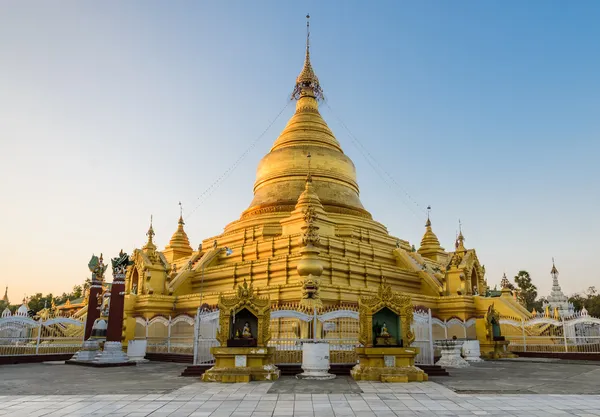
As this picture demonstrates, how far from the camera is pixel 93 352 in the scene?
1975 centimetres

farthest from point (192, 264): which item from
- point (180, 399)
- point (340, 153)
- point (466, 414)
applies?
point (466, 414)

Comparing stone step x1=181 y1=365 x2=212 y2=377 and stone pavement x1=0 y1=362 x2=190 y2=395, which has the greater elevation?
stone step x1=181 y1=365 x2=212 y2=377

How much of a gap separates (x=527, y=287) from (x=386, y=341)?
5613cm

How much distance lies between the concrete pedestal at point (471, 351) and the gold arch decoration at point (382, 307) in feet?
25.9

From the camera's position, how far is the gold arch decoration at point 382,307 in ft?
46.0

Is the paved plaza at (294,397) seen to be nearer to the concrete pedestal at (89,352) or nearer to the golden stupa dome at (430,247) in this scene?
the concrete pedestal at (89,352)

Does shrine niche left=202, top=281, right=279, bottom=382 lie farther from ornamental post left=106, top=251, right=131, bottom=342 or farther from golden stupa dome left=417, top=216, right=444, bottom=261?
golden stupa dome left=417, top=216, right=444, bottom=261

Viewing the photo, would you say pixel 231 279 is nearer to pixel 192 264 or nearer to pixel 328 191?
pixel 192 264

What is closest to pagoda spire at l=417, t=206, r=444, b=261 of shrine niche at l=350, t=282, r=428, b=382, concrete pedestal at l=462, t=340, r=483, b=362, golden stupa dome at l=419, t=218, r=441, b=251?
golden stupa dome at l=419, t=218, r=441, b=251

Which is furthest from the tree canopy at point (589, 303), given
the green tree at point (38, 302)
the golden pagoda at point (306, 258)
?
the green tree at point (38, 302)

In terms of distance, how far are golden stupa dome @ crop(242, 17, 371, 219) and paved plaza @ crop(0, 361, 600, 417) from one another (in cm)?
1984

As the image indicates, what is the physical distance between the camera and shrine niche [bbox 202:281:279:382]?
13125 millimetres

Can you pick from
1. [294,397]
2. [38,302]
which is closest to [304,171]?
[294,397]

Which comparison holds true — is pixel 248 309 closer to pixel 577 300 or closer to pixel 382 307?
pixel 382 307
